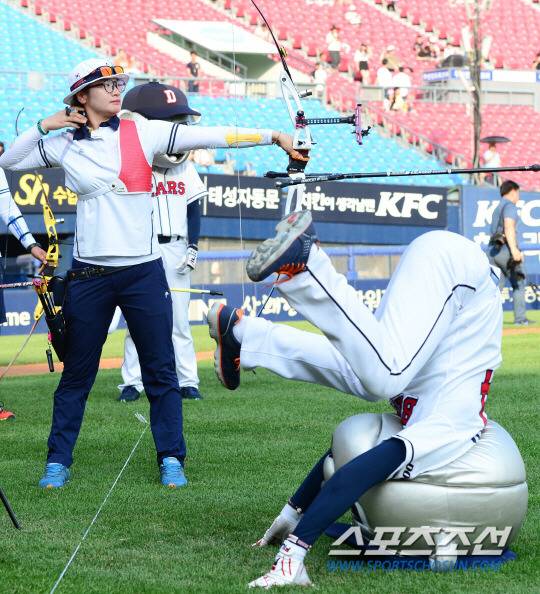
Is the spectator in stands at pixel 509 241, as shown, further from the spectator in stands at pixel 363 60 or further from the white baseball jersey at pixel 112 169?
the spectator in stands at pixel 363 60

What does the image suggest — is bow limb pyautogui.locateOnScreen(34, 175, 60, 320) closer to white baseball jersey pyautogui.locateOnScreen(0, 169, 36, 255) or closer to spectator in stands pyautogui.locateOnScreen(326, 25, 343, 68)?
white baseball jersey pyautogui.locateOnScreen(0, 169, 36, 255)

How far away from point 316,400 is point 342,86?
69.5 feet

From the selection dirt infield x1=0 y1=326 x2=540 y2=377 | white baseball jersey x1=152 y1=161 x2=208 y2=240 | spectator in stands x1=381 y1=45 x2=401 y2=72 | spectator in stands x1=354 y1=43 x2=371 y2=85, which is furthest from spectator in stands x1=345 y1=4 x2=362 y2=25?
white baseball jersey x1=152 y1=161 x2=208 y2=240

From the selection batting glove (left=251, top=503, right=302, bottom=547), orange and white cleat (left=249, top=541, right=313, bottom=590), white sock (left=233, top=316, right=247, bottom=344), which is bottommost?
batting glove (left=251, top=503, right=302, bottom=547)

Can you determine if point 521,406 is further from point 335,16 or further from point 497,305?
point 335,16

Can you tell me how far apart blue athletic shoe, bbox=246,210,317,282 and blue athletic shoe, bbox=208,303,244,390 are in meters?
0.46

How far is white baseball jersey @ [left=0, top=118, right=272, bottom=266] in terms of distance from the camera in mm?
5719

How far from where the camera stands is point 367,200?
24.1m

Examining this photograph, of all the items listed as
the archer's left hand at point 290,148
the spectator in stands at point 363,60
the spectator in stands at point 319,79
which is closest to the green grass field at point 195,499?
the archer's left hand at point 290,148

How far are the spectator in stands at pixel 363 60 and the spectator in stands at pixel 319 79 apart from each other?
3.70 feet

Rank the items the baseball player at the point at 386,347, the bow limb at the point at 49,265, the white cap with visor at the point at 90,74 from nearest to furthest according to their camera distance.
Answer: the baseball player at the point at 386,347 < the white cap with visor at the point at 90,74 < the bow limb at the point at 49,265

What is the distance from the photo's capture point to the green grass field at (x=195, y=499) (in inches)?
158

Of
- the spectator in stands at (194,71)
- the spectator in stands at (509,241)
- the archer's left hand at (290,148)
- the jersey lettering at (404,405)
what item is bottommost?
the spectator in stands at (509,241)

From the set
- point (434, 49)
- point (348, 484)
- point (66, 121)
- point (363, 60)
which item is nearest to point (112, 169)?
point (66, 121)
